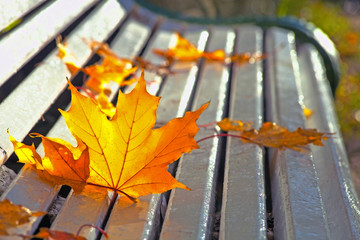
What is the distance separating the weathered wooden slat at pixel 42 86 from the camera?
1.25 metres

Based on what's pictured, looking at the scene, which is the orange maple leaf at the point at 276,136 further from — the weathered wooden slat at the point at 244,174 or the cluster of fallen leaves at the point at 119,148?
the cluster of fallen leaves at the point at 119,148

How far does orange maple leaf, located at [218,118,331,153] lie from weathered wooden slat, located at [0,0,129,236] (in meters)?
0.51

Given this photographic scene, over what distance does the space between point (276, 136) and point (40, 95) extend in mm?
711

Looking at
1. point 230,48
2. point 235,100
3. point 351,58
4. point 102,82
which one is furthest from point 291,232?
point 351,58

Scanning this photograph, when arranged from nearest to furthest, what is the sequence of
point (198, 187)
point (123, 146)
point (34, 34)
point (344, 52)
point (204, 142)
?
point (123, 146)
point (198, 187)
point (204, 142)
point (34, 34)
point (344, 52)

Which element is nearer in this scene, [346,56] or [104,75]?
[104,75]

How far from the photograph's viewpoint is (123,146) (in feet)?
3.58

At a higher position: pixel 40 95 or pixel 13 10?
pixel 13 10

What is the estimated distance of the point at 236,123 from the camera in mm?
1565

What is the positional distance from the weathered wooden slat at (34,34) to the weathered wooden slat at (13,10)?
5 cm

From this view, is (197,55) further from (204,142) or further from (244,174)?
(244,174)

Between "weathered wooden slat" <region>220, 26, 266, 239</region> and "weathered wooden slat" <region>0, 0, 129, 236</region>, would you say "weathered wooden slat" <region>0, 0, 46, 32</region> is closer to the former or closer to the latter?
"weathered wooden slat" <region>0, 0, 129, 236</region>

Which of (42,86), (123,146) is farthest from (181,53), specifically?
(123,146)

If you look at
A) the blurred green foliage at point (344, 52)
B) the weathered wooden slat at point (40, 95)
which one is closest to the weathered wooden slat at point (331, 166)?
the weathered wooden slat at point (40, 95)
